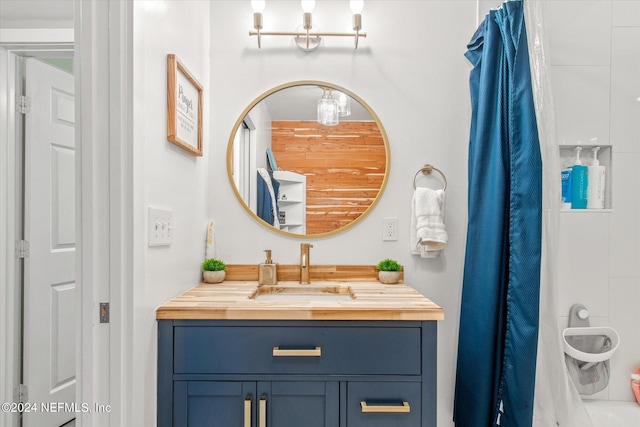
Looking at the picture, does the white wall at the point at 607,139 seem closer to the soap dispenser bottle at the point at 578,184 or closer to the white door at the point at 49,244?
the soap dispenser bottle at the point at 578,184

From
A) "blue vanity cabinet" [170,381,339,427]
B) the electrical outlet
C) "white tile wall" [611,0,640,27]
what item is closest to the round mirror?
the electrical outlet

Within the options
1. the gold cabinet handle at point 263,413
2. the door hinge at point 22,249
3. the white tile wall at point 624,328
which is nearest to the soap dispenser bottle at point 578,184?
the white tile wall at point 624,328

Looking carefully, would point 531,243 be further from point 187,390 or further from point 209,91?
point 209,91

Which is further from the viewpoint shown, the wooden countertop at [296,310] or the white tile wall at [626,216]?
the white tile wall at [626,216]

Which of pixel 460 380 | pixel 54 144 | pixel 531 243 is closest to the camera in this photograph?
pixel 54 144

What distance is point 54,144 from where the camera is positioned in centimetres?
119

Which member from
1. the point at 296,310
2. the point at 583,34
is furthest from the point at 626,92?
the point at 296,310

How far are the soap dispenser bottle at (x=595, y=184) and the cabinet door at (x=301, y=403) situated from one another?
145 centimetres

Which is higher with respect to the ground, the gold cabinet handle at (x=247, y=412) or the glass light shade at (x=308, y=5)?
Answer: the glass light shade at (x=308, y=5)

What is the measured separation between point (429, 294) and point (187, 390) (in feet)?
3.79

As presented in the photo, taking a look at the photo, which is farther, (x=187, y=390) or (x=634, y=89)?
(x=634, y=89)

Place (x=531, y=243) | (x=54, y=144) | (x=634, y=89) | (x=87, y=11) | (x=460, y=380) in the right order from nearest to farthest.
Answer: (x=87, y=11)
(x=54, y=144)
(x=531, y=243)
(x=460, y=380)
(x=634, y=89)

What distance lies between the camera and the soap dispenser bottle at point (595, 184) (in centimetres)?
178

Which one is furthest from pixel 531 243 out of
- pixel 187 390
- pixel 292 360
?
pixel 187 390
